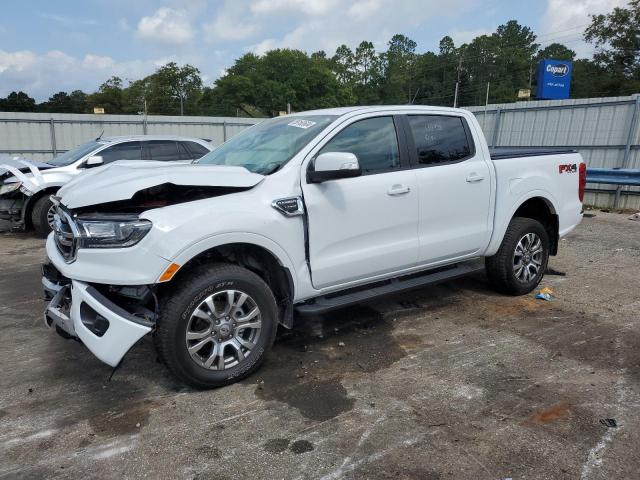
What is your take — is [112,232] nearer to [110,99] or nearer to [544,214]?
[544,214]

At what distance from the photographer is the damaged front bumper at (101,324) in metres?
2.91

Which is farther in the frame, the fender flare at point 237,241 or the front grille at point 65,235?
the front grille at point 65,235

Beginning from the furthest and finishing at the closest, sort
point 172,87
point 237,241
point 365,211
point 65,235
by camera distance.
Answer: point 172,87 < point 365,211 < point 65,235 < point 237,241

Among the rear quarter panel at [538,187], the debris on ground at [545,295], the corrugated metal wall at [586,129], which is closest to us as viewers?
the rear quarter panel at [538,187]

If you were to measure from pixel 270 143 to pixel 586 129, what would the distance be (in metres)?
11.8

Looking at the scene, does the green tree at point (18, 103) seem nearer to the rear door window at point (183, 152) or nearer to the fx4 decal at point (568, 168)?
the rear door window at point (183, 152)

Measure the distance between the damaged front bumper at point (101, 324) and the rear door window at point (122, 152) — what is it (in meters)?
6.28

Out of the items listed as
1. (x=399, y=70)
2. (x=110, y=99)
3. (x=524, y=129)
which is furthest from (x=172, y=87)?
(x=524, y=129)

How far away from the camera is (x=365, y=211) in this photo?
149 inches

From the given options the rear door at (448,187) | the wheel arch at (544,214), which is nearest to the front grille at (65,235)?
the rear door at (448,187)

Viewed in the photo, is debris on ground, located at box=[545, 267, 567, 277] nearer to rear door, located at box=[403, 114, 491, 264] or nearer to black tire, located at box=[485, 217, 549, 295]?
black tire, located at box=[485, 217, 549, 295]

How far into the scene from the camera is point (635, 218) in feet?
32.8

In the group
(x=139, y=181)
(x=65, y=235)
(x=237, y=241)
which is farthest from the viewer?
(x=65, y=235)

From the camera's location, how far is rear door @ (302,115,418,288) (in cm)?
360
